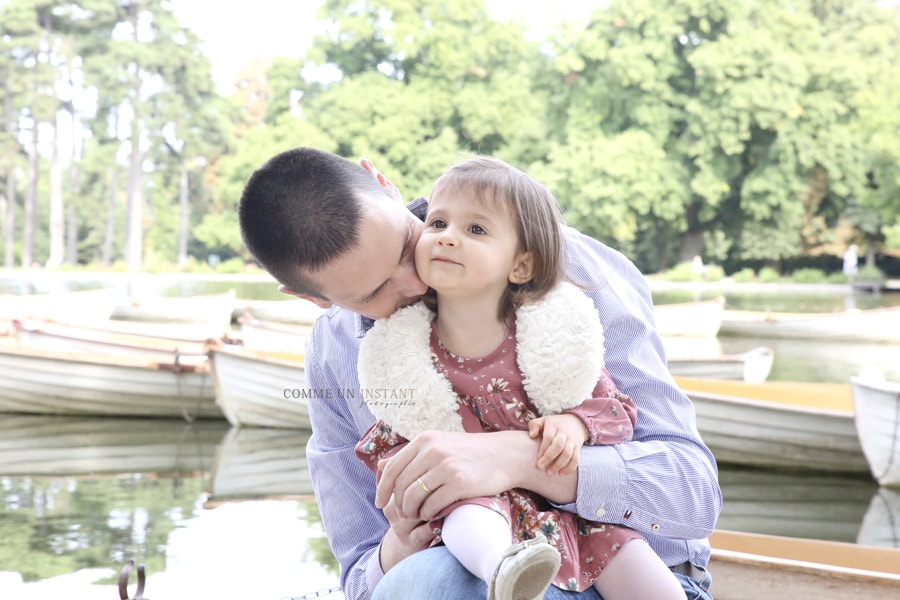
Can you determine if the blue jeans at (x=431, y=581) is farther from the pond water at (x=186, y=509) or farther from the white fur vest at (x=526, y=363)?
the pond water at (x=186, y=509)

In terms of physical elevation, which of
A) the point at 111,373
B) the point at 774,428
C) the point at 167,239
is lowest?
the point at 167,239

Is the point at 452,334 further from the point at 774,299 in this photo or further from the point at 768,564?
the point at 774,299

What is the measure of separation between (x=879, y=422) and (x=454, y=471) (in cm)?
476

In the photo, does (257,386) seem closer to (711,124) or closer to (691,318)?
(691,318)

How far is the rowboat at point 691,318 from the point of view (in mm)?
13469

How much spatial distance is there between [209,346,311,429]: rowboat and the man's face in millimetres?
5689

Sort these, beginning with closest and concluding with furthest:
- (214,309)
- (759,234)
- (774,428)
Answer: (774,428) < (214,309) < (759,234)

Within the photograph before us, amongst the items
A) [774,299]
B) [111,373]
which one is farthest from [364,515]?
[774,299]

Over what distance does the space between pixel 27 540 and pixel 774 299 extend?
20.9 meters

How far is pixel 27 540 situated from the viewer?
4910mm

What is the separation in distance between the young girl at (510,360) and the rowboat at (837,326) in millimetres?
13485

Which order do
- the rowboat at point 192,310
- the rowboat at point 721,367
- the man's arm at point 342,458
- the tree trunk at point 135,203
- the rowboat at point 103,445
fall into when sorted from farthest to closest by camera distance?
the tree trunk at point 135,203, the rowboat at point 192,310, the rowboat at point 721,367, the rowboat at point 103,445, the man's arm at point 342,458

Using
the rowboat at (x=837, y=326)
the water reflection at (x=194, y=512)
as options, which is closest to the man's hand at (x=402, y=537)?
the water reflection at (x=194, y=512)

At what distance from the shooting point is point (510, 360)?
1363mm
